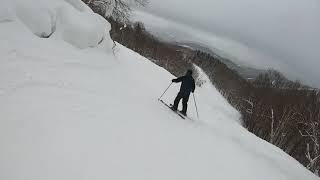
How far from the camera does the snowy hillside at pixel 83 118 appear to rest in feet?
20.6

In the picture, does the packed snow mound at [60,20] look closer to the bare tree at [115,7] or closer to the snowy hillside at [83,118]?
the snowy hillside at [83,118]

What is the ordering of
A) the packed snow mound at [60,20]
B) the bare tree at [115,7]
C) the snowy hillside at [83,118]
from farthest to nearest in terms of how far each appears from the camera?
the bare tree at [115,7] → the packed snow mound at [60,20] → the snowy hillside at [83,118]

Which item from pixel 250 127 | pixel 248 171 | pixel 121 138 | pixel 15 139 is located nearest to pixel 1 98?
pixel 15 139

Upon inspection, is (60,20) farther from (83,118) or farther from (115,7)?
(115,7)

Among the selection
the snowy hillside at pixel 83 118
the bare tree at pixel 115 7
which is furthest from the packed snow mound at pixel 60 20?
the bare tree at pixel 115 7

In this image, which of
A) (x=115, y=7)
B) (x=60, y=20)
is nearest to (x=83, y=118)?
(x=60, y=20)

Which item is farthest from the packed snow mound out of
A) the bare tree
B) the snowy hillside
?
the bare tree

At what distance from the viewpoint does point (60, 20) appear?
11695mm

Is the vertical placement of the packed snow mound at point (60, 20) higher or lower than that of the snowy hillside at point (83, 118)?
higher

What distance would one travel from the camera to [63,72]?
9.77m

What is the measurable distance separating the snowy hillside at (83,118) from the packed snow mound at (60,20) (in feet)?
0.11

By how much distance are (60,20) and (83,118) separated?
16.6ft

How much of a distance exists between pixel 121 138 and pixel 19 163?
2588 mm

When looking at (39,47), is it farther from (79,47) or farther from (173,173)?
(173,173)
